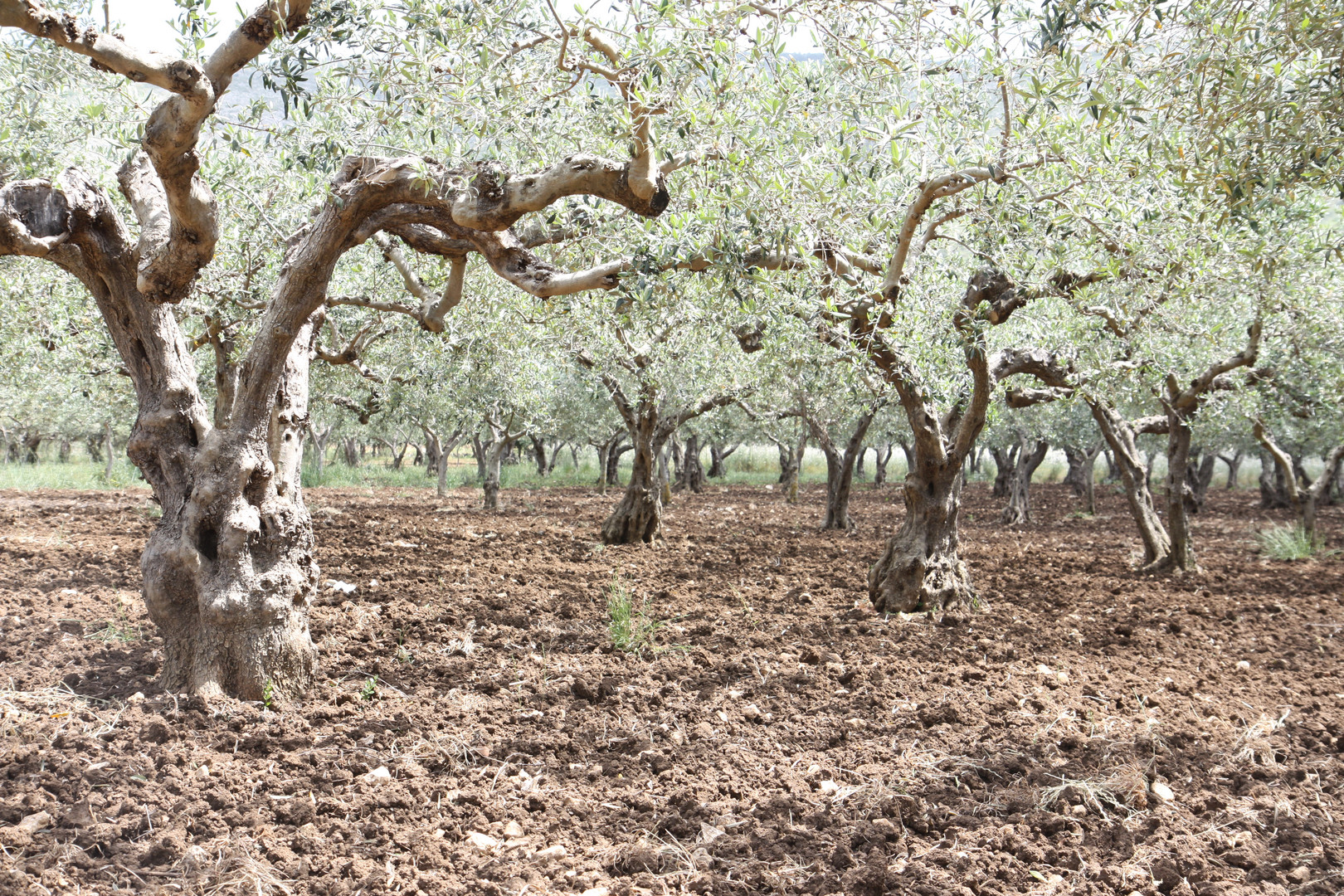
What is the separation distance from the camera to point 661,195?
14.5 feet

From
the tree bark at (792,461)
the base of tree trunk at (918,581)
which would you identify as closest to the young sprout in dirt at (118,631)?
the base of tree trunk at (918,581)

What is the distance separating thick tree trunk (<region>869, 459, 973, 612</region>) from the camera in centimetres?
845

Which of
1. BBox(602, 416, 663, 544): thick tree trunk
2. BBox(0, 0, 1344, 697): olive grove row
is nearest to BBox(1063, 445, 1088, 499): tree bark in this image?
BBox(602, 416, 663, 544): thick tree trunk

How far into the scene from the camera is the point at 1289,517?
74.8 feet

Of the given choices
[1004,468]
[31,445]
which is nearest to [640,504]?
[1004,468]

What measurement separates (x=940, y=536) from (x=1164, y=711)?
3144mm

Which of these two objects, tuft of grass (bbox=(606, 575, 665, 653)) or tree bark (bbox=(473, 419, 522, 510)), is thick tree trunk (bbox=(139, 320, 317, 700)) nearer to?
tuft of grass (bbox=(606, 575, 665, 653))

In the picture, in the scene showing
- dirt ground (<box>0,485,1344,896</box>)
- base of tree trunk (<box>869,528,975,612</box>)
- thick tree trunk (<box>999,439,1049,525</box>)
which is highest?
thick tree trunk (<box>999,439,1049,525</box>)

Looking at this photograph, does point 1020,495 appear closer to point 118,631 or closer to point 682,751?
point 682,751

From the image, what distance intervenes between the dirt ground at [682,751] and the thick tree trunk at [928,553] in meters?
0.33

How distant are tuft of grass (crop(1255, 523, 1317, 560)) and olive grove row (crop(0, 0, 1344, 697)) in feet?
16.5

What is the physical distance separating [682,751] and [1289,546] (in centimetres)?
1308

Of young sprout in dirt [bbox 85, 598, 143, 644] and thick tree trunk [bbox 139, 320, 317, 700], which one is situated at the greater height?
thick tree trunk [bbox 139, 320, 317, 700]

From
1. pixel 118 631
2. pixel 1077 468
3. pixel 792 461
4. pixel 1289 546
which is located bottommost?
pixel 118 631
